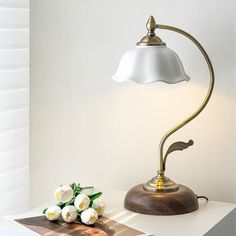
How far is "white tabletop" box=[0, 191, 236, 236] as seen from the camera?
60.8 inches

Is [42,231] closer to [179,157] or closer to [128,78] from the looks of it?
[128,78]

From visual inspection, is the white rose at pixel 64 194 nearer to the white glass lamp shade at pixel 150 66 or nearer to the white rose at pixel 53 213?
the white rose at pixel 53 213

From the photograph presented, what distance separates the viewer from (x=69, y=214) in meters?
1.59

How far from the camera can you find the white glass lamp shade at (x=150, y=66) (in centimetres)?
160

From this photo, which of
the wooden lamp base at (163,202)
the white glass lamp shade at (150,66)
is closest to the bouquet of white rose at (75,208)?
the wooden lamp base at (163,202)

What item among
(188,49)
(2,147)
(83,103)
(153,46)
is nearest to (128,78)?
(153,46)

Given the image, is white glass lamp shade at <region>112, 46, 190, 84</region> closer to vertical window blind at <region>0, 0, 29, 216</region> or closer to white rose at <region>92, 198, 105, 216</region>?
white rose at <region>92, 198, 105, 216</region>

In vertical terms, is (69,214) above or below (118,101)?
below

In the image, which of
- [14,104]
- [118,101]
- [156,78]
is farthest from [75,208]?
[14,104]

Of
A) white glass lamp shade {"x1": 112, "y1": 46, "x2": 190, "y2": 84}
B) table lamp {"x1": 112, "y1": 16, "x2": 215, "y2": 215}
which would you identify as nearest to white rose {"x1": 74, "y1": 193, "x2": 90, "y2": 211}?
table lamp {"x1": 112, "y1": 16, "x2": 215, "y2": 215}

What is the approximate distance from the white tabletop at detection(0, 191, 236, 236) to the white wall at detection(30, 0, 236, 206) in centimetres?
18

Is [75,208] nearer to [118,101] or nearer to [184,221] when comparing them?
[184,221]

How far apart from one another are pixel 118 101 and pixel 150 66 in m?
0.45

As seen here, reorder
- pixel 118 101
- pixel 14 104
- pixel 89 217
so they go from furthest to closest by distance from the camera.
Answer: pixel 14 104 < pixel 118 101 < pixel 89 217
